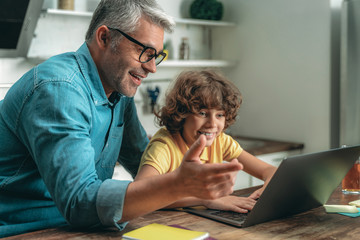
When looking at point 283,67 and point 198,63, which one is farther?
point 198,63

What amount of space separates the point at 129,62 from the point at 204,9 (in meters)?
2.32

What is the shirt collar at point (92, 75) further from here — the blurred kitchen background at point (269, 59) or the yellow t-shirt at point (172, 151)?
the blurred kitchen background at point (269, 59)

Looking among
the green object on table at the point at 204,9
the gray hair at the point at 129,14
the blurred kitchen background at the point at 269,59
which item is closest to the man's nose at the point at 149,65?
the gray hair at the point at 129,14

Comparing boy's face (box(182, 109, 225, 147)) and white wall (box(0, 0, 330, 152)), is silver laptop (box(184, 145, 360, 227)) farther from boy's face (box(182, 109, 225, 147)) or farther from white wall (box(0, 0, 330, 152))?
white wall (box(0, 0, 330, 152))

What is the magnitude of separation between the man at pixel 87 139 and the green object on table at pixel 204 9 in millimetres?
2095

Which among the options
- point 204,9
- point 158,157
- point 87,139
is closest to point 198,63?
point 204,9

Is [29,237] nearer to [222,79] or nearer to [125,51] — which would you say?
[125,51]

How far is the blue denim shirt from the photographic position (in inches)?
38.9

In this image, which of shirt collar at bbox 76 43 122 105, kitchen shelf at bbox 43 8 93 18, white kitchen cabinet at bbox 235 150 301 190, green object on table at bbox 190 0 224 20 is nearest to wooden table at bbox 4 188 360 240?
shirt collar at bbox 76 43 122 105

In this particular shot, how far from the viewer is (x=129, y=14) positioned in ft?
4.00

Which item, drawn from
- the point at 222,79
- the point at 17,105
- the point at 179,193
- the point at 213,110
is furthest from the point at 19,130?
the point at 222,79

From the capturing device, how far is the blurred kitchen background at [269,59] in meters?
2.79

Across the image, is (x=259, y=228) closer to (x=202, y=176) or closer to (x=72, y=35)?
(x=202, y=176)

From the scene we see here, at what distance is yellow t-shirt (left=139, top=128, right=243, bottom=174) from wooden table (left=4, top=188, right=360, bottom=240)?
0.26 m
